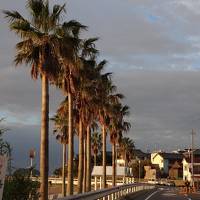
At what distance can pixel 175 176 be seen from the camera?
17200cm

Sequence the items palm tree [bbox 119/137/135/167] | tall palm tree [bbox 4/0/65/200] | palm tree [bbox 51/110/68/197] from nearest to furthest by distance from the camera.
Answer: tall palm tree [bbox 4/0/65/200] < palm tree [bbox 51/110/68/197] < palm tree [bbox 119/137/135/167]

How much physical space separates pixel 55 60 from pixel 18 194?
48.0ft

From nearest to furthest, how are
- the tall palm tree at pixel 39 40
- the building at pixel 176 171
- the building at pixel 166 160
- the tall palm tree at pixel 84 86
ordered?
the tall palm tree at pixel 39 40 < the tall palm tree at pixel 84 86 < the building at pixel 176 171 < the building at pixel 166 160

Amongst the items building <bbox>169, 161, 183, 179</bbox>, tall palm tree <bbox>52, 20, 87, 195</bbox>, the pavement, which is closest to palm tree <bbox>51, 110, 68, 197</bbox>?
the pavement

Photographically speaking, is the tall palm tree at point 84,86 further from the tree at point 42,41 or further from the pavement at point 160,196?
the tree at point 42,41

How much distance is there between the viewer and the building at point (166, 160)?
18225 cm

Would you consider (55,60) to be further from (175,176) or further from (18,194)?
(175,176)

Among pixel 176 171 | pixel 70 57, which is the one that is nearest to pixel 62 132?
pixel 70 57

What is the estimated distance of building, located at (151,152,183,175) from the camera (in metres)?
182

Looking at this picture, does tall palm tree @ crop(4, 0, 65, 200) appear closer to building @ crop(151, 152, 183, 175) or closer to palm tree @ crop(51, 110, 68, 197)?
palm tree @ crop(51, 110, 68, 197)

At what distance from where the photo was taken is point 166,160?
184m

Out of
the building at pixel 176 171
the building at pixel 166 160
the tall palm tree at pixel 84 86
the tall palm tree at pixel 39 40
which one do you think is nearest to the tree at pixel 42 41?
the tall palm tree at pixel 39 40

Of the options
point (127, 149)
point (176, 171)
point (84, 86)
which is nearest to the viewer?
point (84, 86)

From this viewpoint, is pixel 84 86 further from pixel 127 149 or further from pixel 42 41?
pixel 127 149
